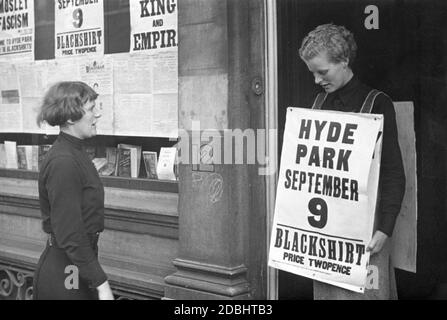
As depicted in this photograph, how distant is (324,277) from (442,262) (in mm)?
1306

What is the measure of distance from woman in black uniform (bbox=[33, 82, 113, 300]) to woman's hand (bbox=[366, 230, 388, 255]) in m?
1.53

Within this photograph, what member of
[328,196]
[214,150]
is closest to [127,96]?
[214,150]

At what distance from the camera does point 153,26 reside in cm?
625

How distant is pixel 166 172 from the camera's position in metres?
6.19

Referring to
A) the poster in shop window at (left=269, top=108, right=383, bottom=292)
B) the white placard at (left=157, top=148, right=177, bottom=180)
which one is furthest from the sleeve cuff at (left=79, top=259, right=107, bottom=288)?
the white placard at (left=157, top=148, right=177, bottom=180)

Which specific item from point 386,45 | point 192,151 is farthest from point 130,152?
point 386,45

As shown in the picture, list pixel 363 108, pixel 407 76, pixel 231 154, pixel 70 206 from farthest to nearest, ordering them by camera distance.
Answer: pixel 407 76 < pixel 231 154 < pixel 363 108 < pixel 70 206

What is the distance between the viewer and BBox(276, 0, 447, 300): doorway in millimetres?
5402

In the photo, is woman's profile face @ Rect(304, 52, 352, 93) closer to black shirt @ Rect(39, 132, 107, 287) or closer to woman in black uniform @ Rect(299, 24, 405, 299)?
woman in black uniform @ Rect(299, 24, 405, 299)

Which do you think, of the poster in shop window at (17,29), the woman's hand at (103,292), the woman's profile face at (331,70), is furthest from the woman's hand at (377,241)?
the poster in shop window at (17,29)

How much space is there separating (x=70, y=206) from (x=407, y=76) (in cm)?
263

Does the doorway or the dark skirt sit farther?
the doorway

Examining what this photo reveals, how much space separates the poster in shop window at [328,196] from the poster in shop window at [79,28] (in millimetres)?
2621

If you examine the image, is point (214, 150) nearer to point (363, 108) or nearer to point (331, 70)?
point (331, 70)
